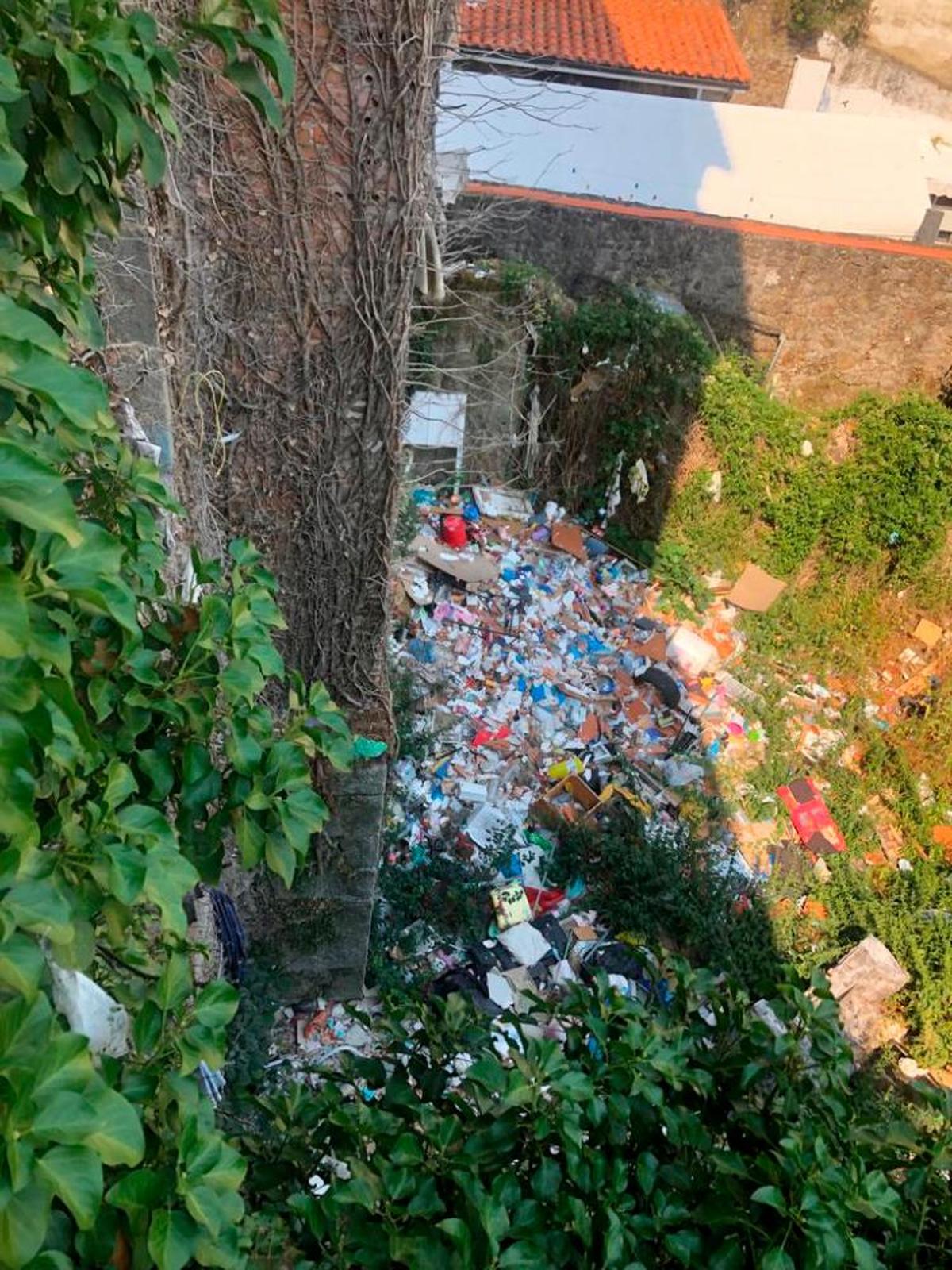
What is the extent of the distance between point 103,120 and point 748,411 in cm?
609

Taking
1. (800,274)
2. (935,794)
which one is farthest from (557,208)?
(935,794)

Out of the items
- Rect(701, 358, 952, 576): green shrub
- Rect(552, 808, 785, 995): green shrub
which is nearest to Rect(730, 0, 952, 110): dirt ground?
Rect(701, 358, 952, 576): green shrub

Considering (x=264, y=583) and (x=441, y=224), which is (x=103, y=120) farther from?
(x=441, y=224)

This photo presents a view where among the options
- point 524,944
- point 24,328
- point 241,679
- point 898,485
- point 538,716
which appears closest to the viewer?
point 24,328

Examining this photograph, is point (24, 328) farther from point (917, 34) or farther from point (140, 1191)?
point (917, 34)

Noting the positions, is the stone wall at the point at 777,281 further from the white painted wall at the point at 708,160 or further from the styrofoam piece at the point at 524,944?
the styrofoam piece at the point at 524,944

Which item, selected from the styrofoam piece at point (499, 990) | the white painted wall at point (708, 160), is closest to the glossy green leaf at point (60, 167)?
the styrofoam piece at point (499, 990)

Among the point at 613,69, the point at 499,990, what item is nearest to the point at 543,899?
the point at 499,990

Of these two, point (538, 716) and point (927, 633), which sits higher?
point (927, 633)

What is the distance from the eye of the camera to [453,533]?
239 inches

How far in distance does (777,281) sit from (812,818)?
488 cm

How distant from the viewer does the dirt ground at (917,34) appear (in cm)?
1323

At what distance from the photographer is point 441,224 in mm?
3930

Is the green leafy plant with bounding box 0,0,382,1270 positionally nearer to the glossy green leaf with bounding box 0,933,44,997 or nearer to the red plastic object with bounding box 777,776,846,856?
the glossy green leaf with bounding box 0,933,44,997
